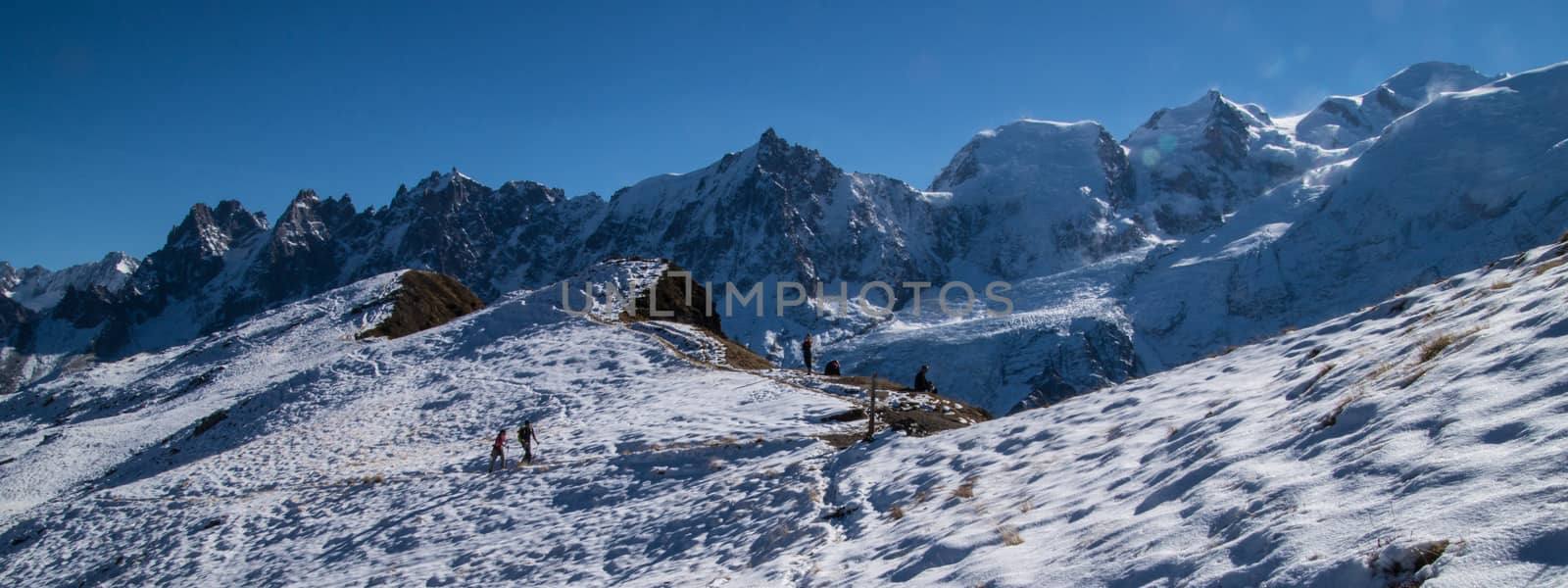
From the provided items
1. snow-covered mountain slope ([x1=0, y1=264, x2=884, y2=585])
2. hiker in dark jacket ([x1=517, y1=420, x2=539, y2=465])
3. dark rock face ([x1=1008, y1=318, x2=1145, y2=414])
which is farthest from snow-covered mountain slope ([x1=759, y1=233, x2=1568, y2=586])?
dark rock face ([x1=1008, y1=318, x2=1145, y2=414])

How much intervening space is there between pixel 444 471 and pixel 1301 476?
2044 cm

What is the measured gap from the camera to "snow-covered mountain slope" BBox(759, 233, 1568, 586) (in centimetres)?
517

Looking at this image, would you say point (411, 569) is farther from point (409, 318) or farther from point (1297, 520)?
point (409, 318)

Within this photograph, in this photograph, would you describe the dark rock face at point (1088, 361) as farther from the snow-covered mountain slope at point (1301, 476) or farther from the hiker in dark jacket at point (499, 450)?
the snow-covered mountain slope at point (1301, 476)

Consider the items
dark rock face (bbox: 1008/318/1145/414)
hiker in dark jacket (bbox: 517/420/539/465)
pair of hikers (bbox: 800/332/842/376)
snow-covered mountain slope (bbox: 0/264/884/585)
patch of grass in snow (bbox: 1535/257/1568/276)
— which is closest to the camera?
patch of grass in snow (bbox: 1535/257/1568/276)

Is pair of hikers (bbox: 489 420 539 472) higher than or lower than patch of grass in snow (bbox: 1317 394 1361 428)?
lower

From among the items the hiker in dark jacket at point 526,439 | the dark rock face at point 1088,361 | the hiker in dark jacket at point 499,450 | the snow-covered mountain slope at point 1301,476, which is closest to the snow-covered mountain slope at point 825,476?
the snow-covered mountain slope at point 1301,476

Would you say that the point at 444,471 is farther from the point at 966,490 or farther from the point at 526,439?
Answer: the point at 966,490

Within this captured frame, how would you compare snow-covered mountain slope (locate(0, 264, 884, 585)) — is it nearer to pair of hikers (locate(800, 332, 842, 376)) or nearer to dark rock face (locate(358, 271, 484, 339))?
pair of hikers (locate(800, 332, 842, 376))

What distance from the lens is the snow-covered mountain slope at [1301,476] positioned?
517 cm

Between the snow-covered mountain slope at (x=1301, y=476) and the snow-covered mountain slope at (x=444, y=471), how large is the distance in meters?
2.79

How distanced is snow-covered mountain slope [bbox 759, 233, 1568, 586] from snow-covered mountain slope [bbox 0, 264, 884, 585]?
279 centimetres

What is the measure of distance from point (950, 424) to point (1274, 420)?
12.4 metres

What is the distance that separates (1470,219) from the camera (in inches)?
7790
